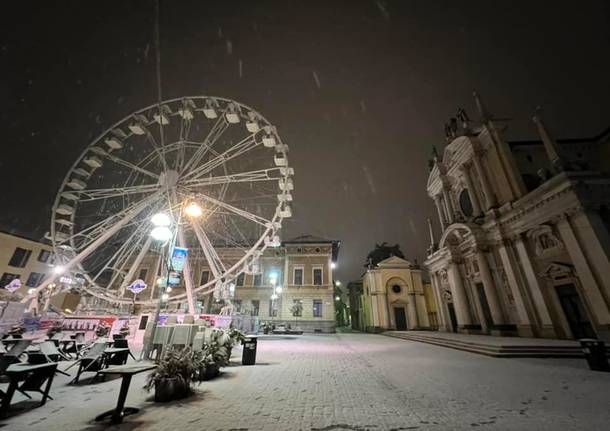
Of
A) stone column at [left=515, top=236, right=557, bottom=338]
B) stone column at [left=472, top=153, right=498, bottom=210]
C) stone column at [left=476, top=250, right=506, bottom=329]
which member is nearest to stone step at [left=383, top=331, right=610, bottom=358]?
stone column at [left=515, top=236, right=557, bottom=338]

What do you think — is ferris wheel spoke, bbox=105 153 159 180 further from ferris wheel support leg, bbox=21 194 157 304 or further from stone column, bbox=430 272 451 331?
stone column, bbox=430 272 451 331

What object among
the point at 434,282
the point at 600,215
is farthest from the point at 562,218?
the point at 434,282

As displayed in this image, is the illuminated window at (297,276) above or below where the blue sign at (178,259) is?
above

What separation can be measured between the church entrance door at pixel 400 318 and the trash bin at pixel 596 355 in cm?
2780

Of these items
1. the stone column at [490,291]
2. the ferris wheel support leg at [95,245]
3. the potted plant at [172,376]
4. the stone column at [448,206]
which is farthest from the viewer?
the stone column at [448,206]

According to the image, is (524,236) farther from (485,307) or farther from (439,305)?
(439,305)

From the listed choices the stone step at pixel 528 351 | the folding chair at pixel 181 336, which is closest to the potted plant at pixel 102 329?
the folding chair at pixel 181 336

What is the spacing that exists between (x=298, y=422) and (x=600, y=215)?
18352mm

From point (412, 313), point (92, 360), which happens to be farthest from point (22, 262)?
point (412, 313)

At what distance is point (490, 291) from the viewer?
741 inches

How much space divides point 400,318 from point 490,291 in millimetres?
16647

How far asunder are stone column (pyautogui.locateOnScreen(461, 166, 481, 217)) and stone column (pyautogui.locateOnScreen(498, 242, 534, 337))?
4448 millimetres

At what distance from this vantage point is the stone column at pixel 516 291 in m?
15.9

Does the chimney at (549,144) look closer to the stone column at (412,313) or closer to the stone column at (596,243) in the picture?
the stone column at (596,243)
